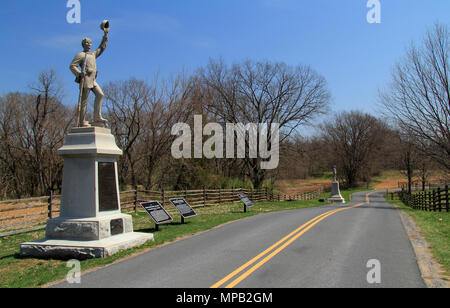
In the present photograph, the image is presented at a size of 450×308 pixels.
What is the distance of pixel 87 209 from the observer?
856cm

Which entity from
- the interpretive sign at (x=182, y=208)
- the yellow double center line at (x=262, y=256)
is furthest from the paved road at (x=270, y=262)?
the interpretive sign at (x=182, y=208)

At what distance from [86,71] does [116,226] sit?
4.03 meters

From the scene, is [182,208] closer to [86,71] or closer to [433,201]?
[86,71]

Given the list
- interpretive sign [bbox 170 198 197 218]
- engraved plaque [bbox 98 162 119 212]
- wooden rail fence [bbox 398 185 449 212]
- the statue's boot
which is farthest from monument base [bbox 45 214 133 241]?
wooden rail fence [bbox 398 185 449 212]

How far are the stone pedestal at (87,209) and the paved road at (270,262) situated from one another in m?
1.14

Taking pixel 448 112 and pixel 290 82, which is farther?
pixel 290 82

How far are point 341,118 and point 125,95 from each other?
176ft

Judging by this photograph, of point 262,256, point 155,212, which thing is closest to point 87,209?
point 155,212

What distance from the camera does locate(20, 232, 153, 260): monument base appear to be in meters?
7.86

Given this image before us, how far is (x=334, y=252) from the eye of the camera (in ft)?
25.9

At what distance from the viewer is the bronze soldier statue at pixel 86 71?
30.5ft

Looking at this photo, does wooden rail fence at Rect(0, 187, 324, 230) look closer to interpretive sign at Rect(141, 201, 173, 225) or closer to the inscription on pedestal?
interpretive sign at Rect(141, 201, 173, 225)
